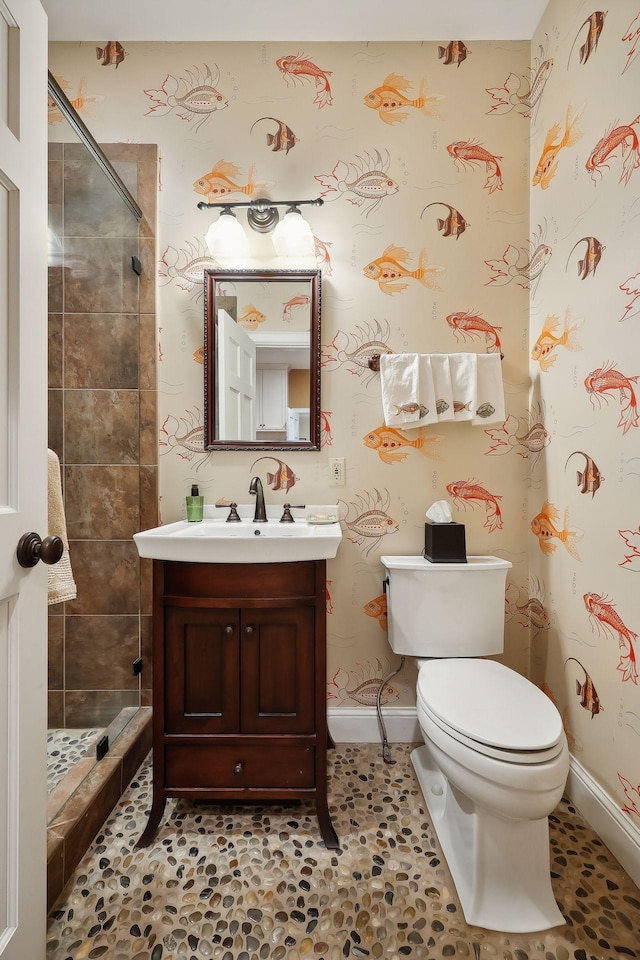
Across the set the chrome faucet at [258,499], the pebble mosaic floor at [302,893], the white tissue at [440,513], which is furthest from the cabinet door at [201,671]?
the white tissue at [440,513]

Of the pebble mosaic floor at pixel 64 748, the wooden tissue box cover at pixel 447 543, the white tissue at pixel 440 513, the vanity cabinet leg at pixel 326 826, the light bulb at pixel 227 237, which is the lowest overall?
the vanity cabinet leg at pixel 326 826

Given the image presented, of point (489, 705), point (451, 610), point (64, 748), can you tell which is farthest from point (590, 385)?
point (64, 748)

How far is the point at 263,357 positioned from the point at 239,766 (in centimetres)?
140

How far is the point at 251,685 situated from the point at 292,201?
1.72 m

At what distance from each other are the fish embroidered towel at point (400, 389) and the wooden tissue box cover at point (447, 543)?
40 cm

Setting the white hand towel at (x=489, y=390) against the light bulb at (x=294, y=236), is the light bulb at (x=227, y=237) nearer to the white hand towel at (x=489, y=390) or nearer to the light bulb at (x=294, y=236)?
the light bulb at (x=294, y=236)

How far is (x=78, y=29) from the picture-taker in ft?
5.65

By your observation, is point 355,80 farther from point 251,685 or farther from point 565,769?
point 565,769

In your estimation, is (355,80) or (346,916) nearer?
(346,916)

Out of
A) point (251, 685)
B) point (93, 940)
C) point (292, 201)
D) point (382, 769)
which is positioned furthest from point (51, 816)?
point (292, 201)

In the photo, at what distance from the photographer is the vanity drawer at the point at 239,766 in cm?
133

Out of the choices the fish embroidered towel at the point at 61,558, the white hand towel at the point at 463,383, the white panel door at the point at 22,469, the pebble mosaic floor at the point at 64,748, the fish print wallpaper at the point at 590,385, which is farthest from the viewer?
the white hand towel at the point at 463,383

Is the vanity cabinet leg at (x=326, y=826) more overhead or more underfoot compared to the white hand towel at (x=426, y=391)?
more underfoot

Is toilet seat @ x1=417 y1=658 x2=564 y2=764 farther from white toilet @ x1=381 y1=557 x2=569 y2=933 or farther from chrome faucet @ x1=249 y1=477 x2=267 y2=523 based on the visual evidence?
chrome faucet @ x1=249 y1=477 x2=267 y2=523
